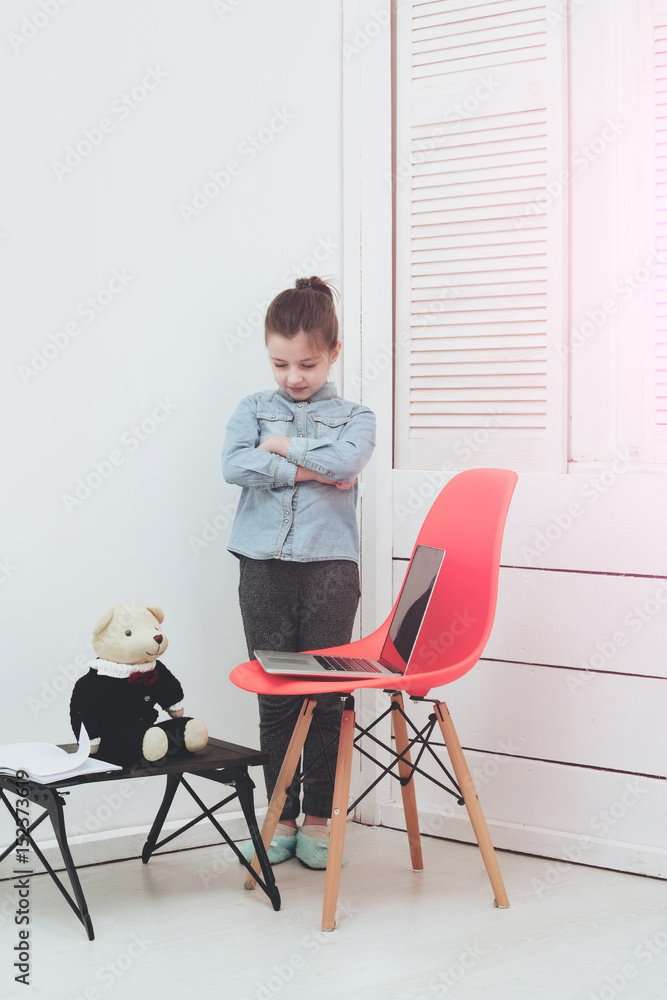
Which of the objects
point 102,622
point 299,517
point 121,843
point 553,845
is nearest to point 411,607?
point 299,517

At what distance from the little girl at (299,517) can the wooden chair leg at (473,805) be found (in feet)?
0.96

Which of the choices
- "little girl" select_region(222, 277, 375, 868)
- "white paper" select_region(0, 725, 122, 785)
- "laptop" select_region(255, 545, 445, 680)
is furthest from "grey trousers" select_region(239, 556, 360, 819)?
"white paper" select_region(0, 725, 122, 785)

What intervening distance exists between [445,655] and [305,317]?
678 mm

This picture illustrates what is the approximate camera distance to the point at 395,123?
203cm

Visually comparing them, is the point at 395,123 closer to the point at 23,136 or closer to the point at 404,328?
the point at 404,328

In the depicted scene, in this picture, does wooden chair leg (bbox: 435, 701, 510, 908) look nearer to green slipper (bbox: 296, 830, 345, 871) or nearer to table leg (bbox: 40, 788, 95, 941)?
green slipper (bbox: 296, 830, 345, 871)

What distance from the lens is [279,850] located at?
1785mm

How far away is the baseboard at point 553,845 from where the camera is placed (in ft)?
5.71

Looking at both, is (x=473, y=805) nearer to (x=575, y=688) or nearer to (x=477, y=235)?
(x=575, y=688)

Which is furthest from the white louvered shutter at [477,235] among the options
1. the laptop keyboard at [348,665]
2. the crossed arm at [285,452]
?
the laptop keyboard at [348,665]

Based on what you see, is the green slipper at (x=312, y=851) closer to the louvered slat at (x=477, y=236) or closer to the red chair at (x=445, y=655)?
the red chair at (x=445, y=655)

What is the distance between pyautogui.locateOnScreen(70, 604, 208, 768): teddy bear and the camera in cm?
152

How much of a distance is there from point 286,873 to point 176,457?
86 cm

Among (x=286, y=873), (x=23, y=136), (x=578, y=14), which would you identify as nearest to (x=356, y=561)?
(x=286, y=873)
